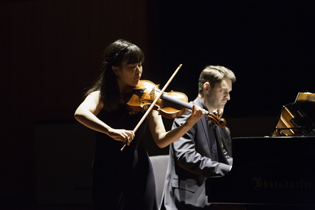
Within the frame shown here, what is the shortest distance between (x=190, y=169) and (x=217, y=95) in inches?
21.0

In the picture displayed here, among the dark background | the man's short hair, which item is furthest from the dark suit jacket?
the dark background

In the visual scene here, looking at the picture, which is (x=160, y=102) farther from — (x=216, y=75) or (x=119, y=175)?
(x=216, y=75)

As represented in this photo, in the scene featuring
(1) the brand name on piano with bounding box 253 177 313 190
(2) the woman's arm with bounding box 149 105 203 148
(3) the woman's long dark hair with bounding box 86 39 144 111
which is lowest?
(1) the brand name on piano with bounding box 253 177 313 190

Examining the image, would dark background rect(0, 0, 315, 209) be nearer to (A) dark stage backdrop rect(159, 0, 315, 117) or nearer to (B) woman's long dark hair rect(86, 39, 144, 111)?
(A) dark stage backdrop rect(159, 0, 315, 117)

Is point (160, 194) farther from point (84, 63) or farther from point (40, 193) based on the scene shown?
point (84, 63)

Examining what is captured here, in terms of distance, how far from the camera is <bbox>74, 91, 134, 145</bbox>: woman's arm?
150 centimetres

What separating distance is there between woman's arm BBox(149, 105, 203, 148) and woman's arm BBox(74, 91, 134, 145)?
268mm

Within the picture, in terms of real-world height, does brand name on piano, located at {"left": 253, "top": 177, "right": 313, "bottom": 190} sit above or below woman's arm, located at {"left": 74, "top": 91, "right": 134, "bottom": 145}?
below

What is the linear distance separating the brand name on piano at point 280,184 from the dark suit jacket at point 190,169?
45 cm

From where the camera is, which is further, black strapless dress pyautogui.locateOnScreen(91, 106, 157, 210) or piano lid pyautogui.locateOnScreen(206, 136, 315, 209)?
black strapless dress pyautogui.locateOnScreen(91, 106, 157, 210)

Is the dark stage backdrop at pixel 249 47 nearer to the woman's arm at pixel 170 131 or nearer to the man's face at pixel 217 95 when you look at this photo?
the man's face at pixel 217 95

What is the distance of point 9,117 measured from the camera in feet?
14.0

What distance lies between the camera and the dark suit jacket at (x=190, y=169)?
203 cm

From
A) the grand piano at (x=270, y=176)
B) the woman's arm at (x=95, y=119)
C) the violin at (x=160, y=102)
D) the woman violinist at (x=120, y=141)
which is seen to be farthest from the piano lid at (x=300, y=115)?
the woman's arm at (x=95, y=119)
